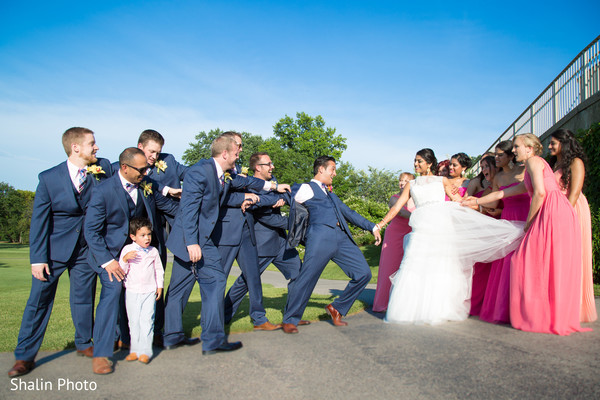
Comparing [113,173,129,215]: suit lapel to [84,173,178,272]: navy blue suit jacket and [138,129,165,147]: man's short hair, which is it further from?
[138,129,165,147]: man's short hair

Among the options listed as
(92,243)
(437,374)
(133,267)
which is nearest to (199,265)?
(133,267)

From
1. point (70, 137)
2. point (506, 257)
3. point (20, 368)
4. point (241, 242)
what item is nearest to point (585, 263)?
point (506, 257)

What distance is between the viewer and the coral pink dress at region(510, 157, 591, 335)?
5176 millimetres

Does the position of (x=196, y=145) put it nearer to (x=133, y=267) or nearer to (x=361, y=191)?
(x=361, y=191)

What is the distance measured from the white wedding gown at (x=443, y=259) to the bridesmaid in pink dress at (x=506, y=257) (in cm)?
A: 26

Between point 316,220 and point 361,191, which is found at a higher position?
point 361,191

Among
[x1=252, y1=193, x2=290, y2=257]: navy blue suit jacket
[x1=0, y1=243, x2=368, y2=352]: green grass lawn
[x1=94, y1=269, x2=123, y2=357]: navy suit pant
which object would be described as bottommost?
[x1=0, y1=243, x2=368, y2=352]: green grass lawn

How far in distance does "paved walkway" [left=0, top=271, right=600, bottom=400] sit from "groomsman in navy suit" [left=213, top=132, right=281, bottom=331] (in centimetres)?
67

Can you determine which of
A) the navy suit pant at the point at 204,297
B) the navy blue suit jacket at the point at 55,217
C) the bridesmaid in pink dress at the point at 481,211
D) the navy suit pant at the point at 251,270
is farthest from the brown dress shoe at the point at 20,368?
the bridesmaid in pink dress at the point at 481,211

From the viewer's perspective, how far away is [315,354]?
4.58m

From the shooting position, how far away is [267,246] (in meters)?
6.36

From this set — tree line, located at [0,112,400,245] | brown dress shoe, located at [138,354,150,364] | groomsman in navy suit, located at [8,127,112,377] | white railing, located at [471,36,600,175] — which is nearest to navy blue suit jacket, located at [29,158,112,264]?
groomsman in navy suit, located at [8,127,112,377]

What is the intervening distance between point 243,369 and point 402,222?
4239 mm

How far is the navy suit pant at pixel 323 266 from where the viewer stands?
5.85 m
